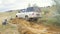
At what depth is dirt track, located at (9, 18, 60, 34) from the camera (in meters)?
2.52

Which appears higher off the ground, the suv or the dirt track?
the suv

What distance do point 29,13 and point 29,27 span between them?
358 millimetres

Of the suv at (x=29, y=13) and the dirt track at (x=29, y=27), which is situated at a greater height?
the suv at (x=29, y=13)

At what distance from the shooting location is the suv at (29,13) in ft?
8.89

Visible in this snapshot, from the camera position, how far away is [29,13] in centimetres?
282

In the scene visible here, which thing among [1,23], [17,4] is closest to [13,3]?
[17,4]

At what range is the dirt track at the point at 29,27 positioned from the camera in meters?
2.52

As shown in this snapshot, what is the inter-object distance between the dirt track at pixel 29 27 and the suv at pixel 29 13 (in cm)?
11

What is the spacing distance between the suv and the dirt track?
4.4 inches

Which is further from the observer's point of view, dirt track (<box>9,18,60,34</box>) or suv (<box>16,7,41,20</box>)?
suv (<box>16,7,41,20</box>)

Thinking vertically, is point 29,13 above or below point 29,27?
above

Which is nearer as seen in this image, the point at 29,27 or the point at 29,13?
the point at 29,27

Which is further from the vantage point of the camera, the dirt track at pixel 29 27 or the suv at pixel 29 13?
the suv at pixel 29 13

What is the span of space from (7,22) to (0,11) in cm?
26
